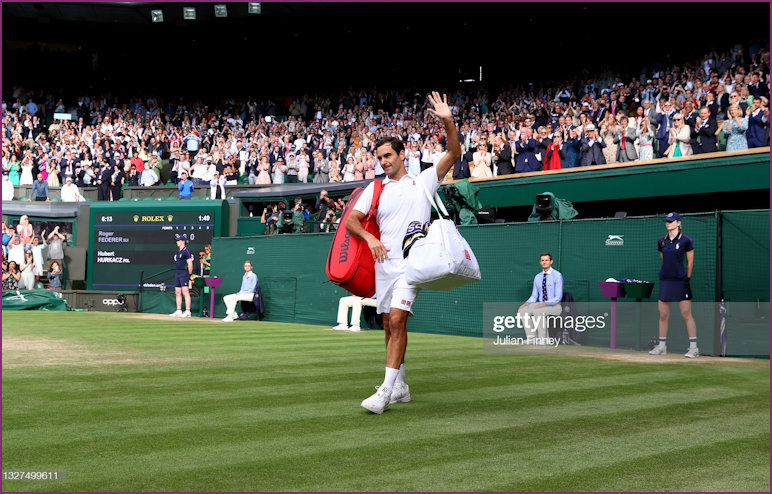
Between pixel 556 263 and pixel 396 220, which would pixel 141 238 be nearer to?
pixel 556 263

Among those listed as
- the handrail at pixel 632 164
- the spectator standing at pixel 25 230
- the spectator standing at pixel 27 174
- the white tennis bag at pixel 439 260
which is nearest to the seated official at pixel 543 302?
the handrail at pixel 632 164

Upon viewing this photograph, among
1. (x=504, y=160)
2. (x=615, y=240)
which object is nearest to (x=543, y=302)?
(x=615, y=240)

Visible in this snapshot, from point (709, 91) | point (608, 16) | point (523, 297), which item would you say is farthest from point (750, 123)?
point (608, 16)

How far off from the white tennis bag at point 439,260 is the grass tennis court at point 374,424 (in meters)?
1.07

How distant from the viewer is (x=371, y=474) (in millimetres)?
4371

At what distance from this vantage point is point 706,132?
17750 millimetres

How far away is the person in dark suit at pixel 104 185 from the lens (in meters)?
31.1

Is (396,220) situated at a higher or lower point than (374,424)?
higher

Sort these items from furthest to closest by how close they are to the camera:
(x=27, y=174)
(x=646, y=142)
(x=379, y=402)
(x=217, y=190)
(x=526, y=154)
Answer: (x=27, y=174) < (x=217, y=190) < (x=526, y=154) < (x=646, y=142) < (x=379, y=402)

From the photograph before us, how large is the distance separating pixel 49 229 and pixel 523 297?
20.2 metres

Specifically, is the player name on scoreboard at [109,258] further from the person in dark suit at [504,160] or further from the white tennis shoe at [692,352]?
the white tennis shoe at [692,352]

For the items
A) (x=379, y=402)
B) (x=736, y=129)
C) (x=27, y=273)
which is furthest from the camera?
(x=27, y=273)

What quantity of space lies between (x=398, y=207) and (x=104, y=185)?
26729 millimetres

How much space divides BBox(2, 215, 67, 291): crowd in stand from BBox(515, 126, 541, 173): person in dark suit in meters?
16.2
